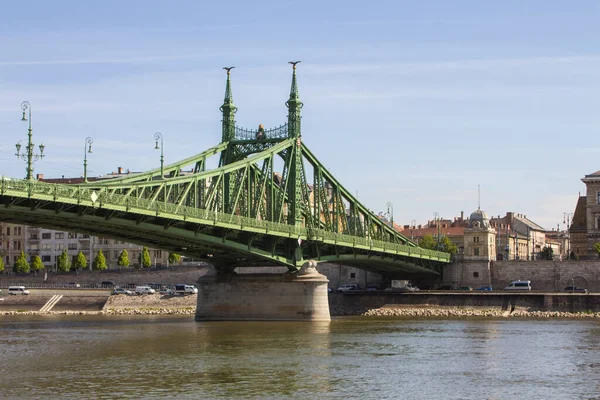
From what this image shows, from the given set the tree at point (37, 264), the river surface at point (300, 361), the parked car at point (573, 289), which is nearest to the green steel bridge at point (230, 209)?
the river surface at point (300, 361)

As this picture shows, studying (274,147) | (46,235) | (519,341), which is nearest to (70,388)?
(519,341)

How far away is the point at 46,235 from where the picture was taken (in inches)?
6865

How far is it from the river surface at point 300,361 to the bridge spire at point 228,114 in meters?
22.5

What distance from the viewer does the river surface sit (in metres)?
50.0

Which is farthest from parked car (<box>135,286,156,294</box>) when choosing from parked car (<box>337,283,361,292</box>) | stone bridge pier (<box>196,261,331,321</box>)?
stone bridge pier (<box>196,261,331,321</box>)

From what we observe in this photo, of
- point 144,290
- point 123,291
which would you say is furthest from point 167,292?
point 123,291

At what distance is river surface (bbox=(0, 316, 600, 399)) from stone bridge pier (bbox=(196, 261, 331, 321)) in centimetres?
601

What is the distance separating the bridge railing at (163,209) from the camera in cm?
6809

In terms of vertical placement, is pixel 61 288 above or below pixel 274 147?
below

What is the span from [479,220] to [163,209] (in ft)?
267

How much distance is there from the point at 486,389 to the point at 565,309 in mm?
63657

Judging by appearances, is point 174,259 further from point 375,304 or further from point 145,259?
point 375,304

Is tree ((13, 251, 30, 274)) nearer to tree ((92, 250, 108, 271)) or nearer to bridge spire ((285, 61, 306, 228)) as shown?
tree ((92, 250, 108, 271))

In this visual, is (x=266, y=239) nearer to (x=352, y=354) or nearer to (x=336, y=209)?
(x=336, y=209)
